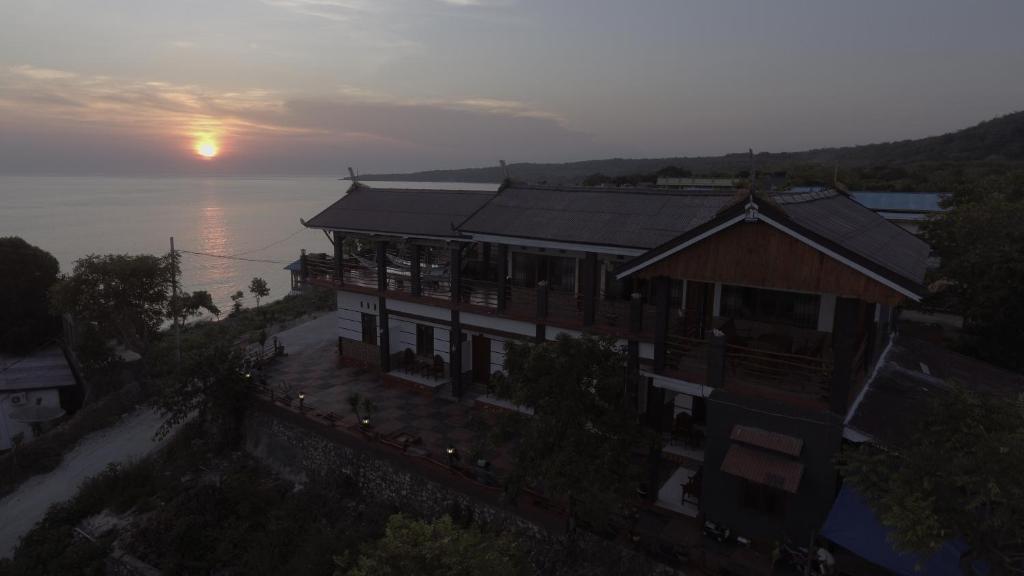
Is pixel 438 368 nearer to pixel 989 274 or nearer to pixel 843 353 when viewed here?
pixel 843 353

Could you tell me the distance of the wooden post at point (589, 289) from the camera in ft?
55.3

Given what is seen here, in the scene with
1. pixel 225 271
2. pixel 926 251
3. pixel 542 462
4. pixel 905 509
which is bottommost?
pixel 225 271

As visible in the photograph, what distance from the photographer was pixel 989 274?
19141mm

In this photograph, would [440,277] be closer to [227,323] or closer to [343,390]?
[343,390]

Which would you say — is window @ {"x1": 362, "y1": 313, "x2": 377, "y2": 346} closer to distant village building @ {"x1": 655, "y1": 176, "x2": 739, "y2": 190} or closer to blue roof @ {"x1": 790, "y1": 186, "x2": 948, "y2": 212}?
distant village building @ {"x1": 655, "y1": 176, "x2": 739, "y2": 190}

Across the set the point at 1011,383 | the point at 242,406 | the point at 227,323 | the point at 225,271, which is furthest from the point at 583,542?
the point at 225,271

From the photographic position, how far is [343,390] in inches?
903

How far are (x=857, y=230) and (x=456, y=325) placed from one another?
13.1 metres

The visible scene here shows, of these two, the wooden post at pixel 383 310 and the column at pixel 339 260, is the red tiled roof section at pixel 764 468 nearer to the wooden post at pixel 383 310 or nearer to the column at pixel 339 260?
the wooden post at pixel 383 310

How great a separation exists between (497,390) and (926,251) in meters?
13.7

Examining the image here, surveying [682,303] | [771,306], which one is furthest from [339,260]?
[771,306]

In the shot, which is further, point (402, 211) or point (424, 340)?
point (424, 340)

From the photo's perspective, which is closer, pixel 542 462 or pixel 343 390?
pixel 542 462

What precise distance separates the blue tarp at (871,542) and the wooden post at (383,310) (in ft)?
55.6
